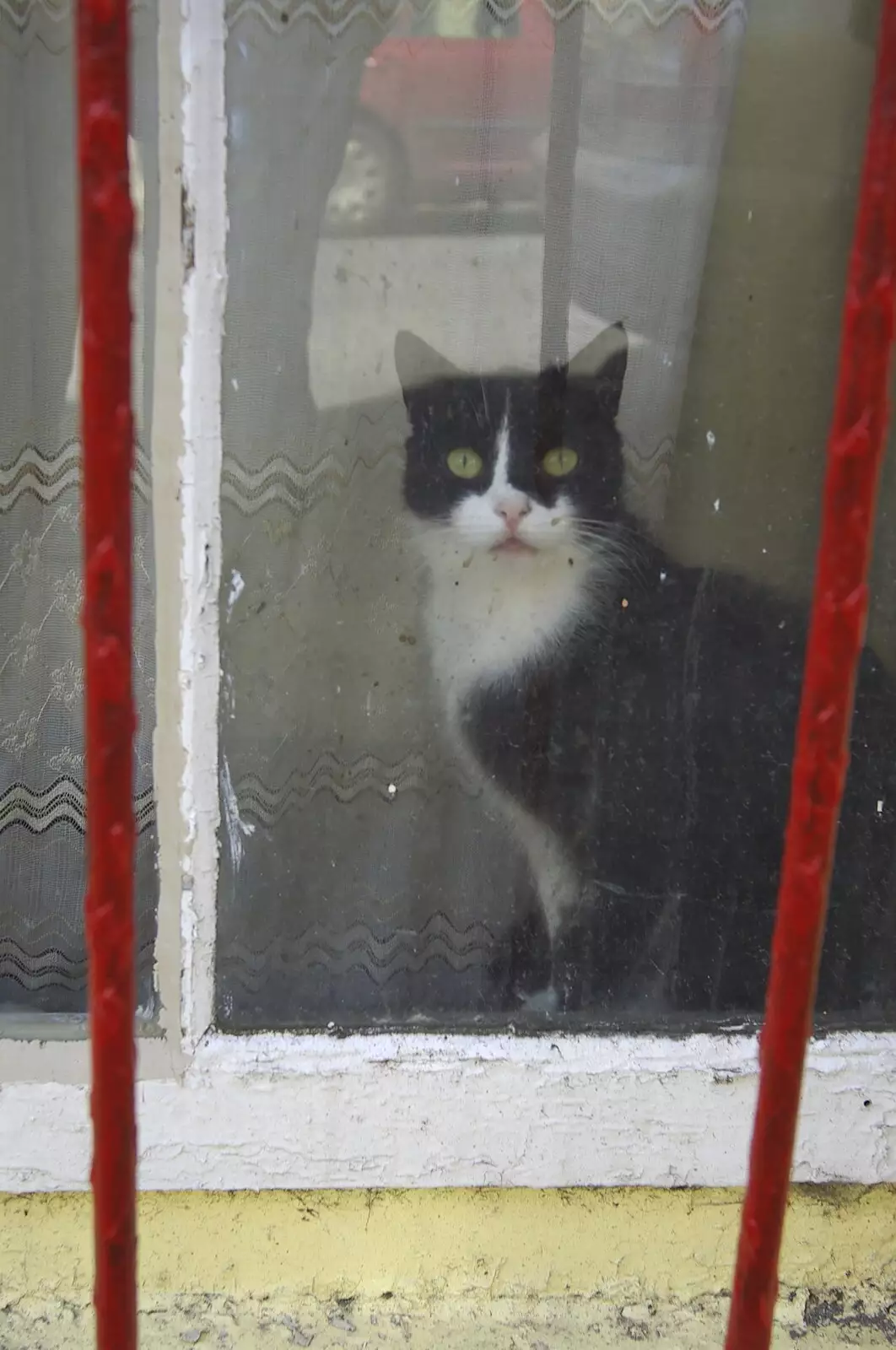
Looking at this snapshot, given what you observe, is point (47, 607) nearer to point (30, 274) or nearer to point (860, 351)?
point (30, 274)

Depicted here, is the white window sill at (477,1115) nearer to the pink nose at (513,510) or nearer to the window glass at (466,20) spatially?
the pink nose at (513,510)

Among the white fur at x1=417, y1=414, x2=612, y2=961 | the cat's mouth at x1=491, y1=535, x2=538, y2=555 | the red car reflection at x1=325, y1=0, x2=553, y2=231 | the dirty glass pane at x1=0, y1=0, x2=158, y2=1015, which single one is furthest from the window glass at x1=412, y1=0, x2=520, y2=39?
the cat's mouth at x1=491, y1=535, x2=538, y2=555

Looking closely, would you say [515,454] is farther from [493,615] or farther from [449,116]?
[449,116]

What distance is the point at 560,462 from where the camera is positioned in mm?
1117

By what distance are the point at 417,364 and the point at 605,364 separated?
167mm

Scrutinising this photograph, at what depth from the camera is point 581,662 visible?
43.7 inches

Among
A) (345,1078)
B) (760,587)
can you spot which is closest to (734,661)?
(760,587)

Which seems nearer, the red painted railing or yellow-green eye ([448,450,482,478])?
the red painted railing

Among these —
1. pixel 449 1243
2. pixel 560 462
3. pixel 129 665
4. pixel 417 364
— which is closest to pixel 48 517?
pixel 417 364

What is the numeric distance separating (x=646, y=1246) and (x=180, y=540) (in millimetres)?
717

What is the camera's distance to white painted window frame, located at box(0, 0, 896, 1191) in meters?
0.99

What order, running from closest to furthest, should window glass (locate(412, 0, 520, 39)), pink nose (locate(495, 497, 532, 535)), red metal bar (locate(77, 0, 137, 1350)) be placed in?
red metal bar (locate(77, 0, 137, 1350)) → window glass (locate(412, 0, 520, 39)) → pink nose (locate(495, 497, 532, 535))

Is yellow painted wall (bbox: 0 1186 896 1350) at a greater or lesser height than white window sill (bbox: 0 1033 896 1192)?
lesser

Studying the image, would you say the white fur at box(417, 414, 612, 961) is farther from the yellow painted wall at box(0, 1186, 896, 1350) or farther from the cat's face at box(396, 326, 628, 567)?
the yellow painted wall at box(0, 1186, 896, 1350)
